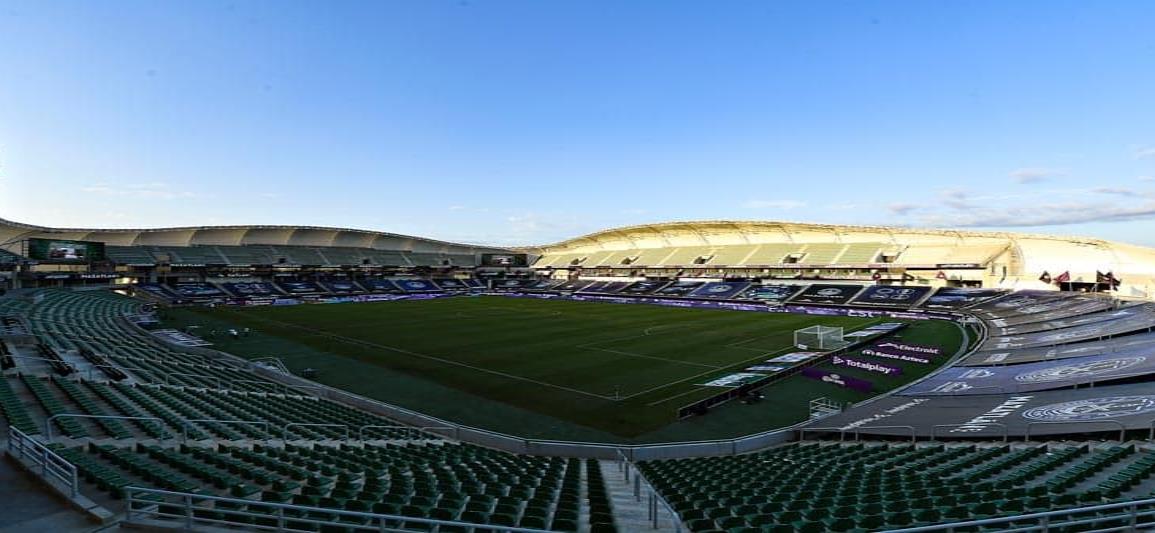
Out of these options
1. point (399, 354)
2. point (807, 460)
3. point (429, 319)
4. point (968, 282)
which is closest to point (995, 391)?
point (807, 460)

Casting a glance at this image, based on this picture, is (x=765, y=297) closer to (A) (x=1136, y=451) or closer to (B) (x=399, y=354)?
(B) (x=399, y=354)

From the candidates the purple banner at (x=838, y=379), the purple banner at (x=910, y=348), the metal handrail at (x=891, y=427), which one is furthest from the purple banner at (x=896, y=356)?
the metal handrail at (x=891, y=427)

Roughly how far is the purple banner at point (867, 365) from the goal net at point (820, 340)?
3.42m

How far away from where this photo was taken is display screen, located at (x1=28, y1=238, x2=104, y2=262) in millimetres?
58469

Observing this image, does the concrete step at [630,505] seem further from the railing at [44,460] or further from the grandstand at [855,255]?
the grandstand at [855,255]

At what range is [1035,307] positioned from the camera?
4800cm

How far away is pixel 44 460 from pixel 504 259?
378ft

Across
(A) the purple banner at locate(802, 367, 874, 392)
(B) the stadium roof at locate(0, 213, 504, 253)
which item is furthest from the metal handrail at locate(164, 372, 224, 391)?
(B) the stadium roof at locate(0, 213, 504, 253)

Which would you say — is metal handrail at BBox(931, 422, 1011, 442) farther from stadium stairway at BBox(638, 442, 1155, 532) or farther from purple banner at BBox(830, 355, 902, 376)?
purple banner at BBox(830, 355, 902, 376)

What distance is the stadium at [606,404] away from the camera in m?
8.77

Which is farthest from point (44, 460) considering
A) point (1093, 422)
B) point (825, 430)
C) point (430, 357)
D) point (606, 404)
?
point (430, 357)

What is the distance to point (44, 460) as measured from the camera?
870 centimetres

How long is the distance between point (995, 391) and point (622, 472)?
17.2 meters

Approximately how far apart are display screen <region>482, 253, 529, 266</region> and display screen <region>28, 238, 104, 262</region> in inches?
2643
